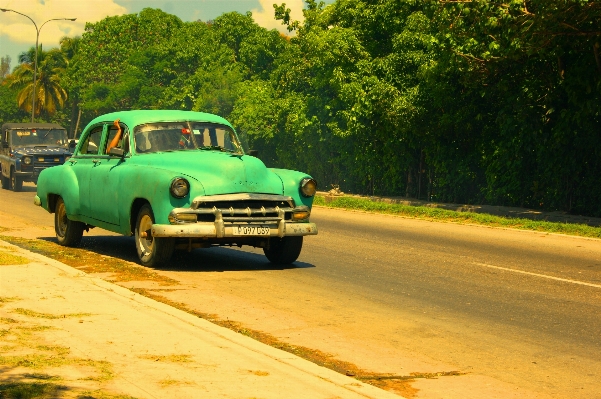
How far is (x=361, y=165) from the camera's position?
111ft

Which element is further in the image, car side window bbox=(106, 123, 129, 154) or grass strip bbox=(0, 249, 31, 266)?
car side window bbox=(106, 123, 129, 154)

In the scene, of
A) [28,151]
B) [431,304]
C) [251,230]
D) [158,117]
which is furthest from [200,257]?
[28,151]

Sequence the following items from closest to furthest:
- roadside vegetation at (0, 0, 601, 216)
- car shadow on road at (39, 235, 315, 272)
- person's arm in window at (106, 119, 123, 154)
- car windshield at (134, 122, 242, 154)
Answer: car shadow on road at (39, 235, 315, 272), car windshield at (134, 122, 242, 154), person's arm in window at (106, 119, 123, 154), roadside vegetation at (0, 0, 601, 216)

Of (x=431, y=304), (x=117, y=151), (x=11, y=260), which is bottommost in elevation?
(x=431, y=304)

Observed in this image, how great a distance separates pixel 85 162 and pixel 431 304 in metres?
6.28

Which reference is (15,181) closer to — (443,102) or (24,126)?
(24,126)

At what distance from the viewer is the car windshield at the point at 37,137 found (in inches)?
1357

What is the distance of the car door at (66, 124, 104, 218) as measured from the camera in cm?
1388

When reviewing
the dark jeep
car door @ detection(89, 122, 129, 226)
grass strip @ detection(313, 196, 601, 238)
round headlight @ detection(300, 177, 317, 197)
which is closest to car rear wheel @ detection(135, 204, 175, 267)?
car door @ detection(89, 122, 129, 226)

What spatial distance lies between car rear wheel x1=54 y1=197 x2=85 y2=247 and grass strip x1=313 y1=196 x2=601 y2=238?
32.6 ft

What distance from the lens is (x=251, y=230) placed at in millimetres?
11922

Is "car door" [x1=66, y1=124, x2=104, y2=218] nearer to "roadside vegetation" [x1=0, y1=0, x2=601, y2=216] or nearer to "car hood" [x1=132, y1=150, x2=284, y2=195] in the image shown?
"car hood" [x1=132, y1=150, x2=284, y2=195]

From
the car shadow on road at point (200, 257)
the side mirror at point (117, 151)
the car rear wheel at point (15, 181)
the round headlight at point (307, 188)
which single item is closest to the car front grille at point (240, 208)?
the round headlight at point (307, 188)

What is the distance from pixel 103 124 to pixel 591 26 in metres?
11.1
